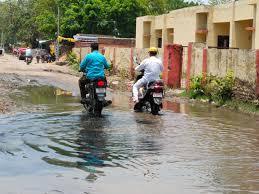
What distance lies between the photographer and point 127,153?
25.4 ft

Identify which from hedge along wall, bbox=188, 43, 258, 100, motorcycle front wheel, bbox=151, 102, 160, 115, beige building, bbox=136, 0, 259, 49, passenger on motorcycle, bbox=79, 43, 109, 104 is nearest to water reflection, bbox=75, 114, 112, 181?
passenger on motorcycle, bbox=79, 43, 109, 104

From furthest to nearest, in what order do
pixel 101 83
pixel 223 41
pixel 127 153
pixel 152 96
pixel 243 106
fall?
pixel 223 41
pixel 243 106
pixel 152 96
pixel 101 83
pixel 127 153

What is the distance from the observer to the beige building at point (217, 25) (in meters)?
30.9

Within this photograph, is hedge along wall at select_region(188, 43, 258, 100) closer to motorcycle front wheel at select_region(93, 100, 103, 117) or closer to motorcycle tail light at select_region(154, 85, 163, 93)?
motorcycle tail light at select_region(154, 85, 163, 93)

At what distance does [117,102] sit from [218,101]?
2.93 m

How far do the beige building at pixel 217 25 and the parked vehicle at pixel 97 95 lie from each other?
18190 millimetres

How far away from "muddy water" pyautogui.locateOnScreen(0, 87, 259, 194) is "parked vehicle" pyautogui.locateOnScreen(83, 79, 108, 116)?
1.03ft

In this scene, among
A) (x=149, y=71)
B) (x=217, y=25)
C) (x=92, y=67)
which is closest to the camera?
(x=92, y=67)

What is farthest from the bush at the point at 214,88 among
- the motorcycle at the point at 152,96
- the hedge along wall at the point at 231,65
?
the motorcycle at the point at 152,96

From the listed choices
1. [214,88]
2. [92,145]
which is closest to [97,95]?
[92,145]

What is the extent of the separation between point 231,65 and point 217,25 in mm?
20944

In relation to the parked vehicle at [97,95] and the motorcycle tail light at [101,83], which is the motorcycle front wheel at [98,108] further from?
the motorcycle tail light at [101,83]

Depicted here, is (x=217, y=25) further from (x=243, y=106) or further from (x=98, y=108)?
(x=98, y=108)

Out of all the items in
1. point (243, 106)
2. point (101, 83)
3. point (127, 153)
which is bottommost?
point (127, 153)
